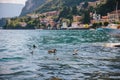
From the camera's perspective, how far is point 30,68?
27156 mm

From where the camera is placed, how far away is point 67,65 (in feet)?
94.0

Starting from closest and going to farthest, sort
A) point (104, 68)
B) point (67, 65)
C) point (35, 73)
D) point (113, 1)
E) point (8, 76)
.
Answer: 1. point (8, 76)
2. point (35, 73)
3. point (104, 68)
4. point (67, 65)
5. point (113, 1)

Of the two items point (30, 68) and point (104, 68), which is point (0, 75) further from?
point (104, 68)

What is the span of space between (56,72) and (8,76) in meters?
4.18

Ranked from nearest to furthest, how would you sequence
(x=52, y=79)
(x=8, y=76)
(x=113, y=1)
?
(x=52, y=79) < (x=8, y=76) < (x=113, y=1)

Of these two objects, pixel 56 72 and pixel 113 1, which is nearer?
pixel 56 72

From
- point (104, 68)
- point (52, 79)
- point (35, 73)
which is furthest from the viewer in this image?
point (104, 68)

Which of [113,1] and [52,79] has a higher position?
[113,1]

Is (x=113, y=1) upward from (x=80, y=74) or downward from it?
upward

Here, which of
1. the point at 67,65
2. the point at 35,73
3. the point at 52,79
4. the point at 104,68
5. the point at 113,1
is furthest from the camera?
the point at 113,1

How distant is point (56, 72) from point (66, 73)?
38.3 inches

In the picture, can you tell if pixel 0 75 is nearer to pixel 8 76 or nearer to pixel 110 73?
pixel 8 76

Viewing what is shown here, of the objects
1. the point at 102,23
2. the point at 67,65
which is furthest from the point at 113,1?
the point at 67,65

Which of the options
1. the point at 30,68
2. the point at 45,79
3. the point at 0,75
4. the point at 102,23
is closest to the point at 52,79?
the point at 45,79
